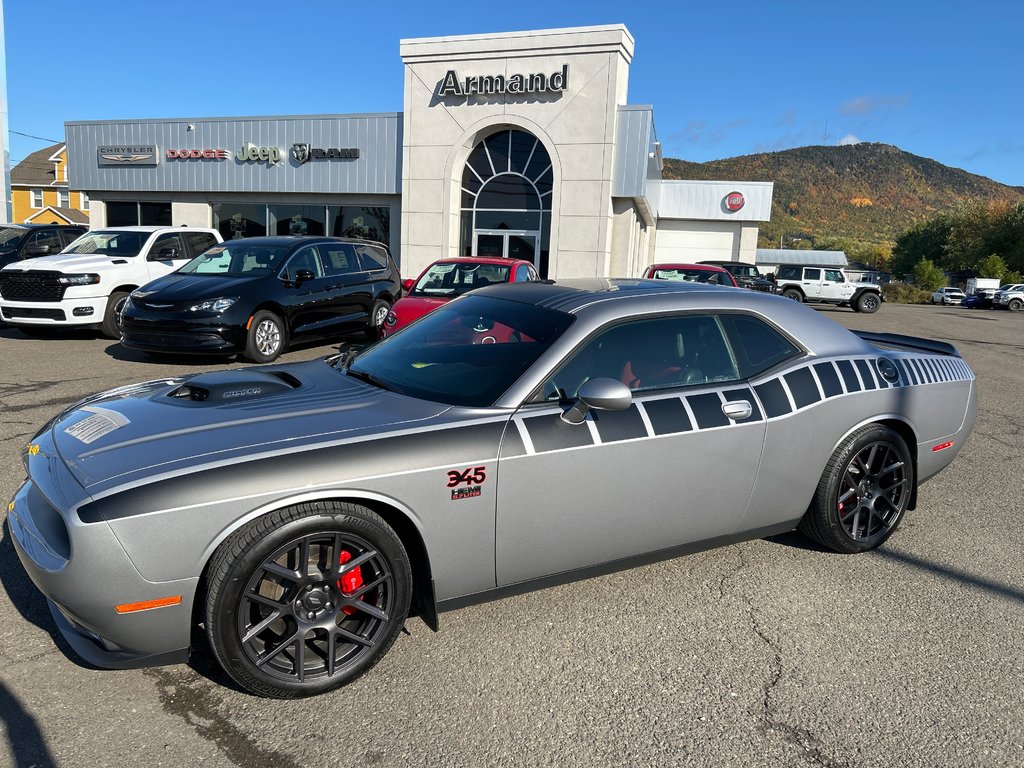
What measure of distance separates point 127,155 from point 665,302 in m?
27.9

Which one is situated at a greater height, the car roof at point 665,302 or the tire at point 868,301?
the car roof at point 665,302

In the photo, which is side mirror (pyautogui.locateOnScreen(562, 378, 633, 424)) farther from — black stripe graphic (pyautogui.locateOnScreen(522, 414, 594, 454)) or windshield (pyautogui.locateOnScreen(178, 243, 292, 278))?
windshield (pyautogui.locateOnScreen(178, 243, 292, 278))

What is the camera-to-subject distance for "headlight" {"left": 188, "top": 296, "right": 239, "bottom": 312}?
934 centimetres

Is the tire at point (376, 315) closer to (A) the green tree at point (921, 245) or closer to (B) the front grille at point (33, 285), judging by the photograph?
(B) the front grille at point (33, 285)

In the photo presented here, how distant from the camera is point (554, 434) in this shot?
10.2 ft

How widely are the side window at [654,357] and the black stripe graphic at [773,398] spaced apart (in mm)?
154

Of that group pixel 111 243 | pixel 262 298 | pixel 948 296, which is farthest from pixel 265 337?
pixel 948 296

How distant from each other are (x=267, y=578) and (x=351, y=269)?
30.1ft

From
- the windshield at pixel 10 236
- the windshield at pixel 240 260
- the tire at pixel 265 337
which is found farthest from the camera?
the windshield at pixel 10 236

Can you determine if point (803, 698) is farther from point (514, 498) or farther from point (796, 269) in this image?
point (796, 269)

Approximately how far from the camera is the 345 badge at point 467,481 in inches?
114

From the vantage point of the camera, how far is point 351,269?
37.4ft

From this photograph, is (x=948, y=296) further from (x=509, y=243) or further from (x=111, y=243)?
(x=111, y=243)

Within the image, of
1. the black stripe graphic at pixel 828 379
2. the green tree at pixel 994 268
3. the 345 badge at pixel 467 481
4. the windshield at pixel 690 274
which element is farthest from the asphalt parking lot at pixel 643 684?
the green tree at pixel 994 268
